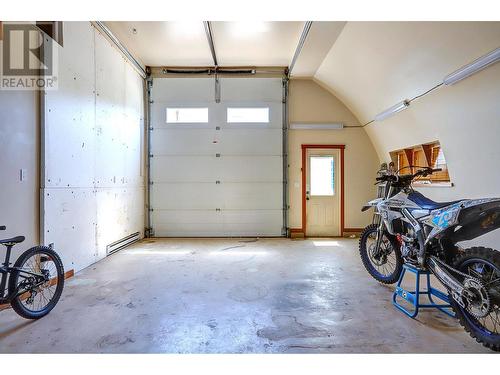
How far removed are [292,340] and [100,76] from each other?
4426mm

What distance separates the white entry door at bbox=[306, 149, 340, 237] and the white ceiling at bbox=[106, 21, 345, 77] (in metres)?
1.85

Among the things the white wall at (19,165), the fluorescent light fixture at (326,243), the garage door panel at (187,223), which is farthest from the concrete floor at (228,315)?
the garage door panel at (187,223)

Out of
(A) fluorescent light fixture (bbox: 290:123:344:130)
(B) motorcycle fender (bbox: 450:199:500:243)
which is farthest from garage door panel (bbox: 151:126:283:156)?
(B) motorcycle fender (bbox: 450:199:500:243)

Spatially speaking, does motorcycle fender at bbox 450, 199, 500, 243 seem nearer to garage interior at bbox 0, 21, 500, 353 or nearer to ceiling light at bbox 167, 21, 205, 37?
garage interior at bbox 0, 21, 500, 353

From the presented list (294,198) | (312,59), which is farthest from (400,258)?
(312,59)

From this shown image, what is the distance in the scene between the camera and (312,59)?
5.10 metres

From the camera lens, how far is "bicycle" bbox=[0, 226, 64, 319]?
2.16 m

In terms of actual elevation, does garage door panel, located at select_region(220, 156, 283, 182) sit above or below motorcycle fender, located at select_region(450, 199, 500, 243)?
above

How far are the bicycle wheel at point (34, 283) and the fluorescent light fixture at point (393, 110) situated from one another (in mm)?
4868

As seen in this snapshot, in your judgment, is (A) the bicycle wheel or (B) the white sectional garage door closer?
(A) the bicycle wheel

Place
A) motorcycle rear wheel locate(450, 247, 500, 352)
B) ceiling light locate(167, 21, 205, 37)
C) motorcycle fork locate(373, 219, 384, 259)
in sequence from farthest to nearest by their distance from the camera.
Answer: ceiling light locate(167, 21, 205, 37)
motorcycle fork locate(373, 219, 384, 259)
motorcycle rear wheel locate(450, 247, 500, 352)

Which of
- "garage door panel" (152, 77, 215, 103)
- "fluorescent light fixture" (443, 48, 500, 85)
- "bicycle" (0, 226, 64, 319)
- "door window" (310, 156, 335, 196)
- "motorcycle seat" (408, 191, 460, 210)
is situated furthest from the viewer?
"door window" (310, 156, 335, 196)

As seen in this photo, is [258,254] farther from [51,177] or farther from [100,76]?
[100,76]

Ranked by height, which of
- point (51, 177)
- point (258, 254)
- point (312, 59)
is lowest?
point (258, 254)
